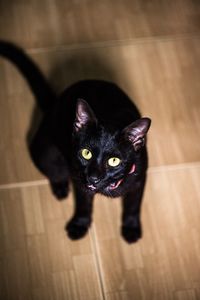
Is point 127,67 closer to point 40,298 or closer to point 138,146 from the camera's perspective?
point 138,146

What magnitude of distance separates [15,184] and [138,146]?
2.05 ft

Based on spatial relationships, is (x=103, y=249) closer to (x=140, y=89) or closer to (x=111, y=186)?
(x=111, y=186)

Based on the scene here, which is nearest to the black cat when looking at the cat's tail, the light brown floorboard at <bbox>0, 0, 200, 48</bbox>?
the cat's tail

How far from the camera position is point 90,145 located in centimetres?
104

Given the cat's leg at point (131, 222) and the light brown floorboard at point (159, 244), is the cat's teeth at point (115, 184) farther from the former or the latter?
the light brown floorboard at point (159, 244)

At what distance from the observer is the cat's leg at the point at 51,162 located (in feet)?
4.45

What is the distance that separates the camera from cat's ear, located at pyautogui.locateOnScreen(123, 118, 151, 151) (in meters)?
1.00

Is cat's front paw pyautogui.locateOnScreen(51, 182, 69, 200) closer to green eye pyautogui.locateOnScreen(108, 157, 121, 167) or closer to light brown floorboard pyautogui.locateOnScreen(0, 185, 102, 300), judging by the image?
light brown floorboard pyautogui.locateOnScreen(0, 185, 102, 300)

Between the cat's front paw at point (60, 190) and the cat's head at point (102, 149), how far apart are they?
38 centimetres

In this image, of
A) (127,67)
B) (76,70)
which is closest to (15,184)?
(76,70)

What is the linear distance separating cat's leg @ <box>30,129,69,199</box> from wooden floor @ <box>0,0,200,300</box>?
5 cm

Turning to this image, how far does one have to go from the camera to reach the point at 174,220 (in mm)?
1446

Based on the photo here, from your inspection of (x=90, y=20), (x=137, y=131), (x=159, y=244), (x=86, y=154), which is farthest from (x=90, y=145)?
(x=90, y=20)

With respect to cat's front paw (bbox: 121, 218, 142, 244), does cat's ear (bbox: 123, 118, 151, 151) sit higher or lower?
higher
